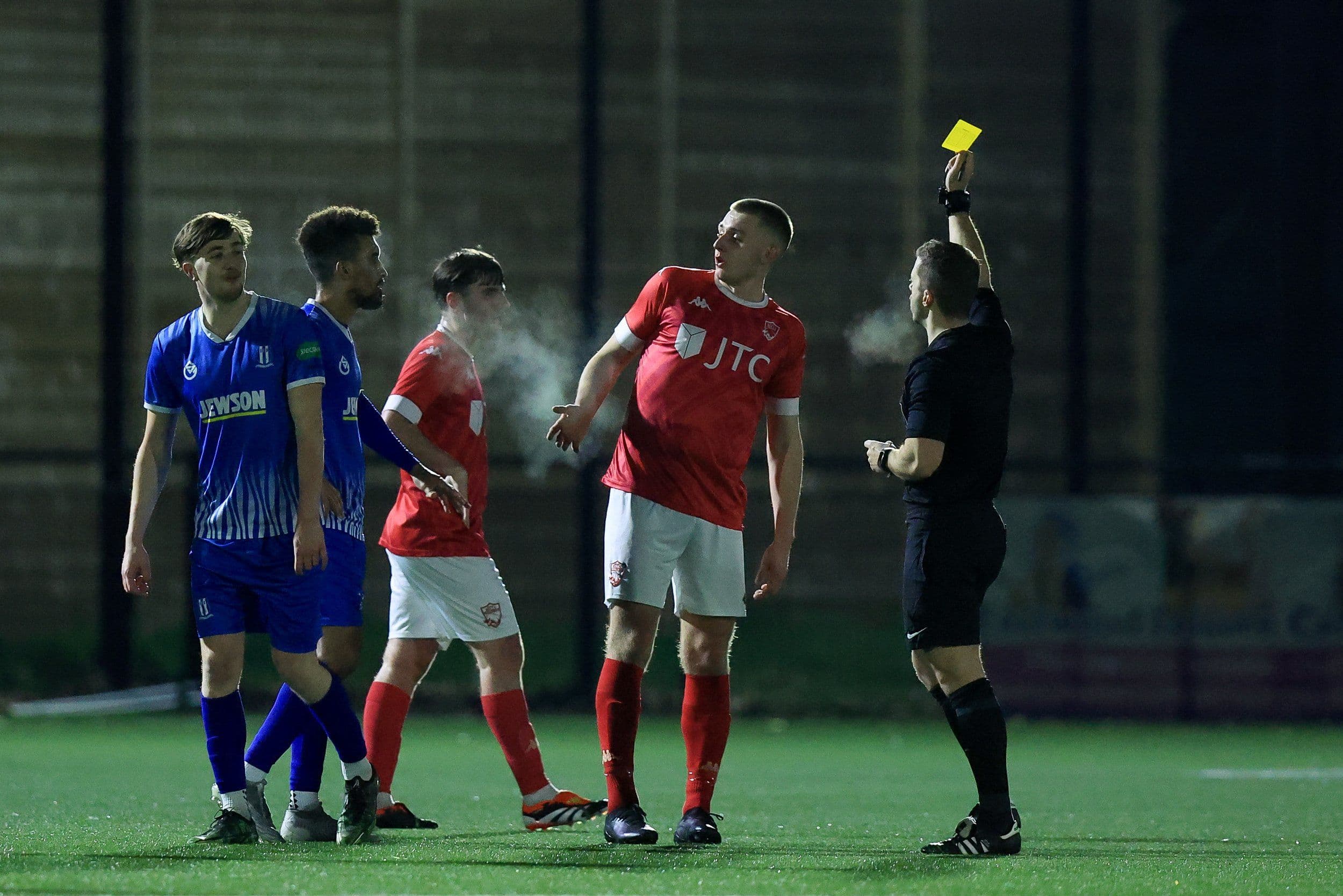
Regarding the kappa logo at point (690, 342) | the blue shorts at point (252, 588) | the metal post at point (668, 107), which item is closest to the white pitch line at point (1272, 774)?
the kappa logo at point (690, 342)

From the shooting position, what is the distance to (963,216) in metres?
5.20

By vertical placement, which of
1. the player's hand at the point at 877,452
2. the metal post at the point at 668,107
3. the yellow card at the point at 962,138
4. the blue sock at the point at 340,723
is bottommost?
the blue sock at the point at 340,723

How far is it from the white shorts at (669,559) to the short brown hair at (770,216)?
88 centimetres

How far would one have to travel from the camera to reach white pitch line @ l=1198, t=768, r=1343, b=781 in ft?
25.9

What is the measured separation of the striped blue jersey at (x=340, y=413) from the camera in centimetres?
510

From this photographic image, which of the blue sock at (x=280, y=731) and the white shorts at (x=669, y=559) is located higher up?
the white shorts at (x=669, y=559)

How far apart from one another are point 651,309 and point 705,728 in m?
1.24

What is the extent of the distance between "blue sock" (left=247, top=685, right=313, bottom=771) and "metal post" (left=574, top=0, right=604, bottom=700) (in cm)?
660

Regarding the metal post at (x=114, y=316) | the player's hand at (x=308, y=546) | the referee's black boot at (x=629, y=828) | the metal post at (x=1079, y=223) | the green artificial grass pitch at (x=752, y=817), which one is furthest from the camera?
the metal post at (x=1079, y=223)

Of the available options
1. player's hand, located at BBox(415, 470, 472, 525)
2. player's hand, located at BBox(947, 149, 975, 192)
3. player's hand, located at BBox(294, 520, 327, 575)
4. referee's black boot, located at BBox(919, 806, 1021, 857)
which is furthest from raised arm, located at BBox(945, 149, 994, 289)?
player's hand, located at BBox(294, 520, 327, 575)

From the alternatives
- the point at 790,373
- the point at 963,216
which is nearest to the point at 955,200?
the point at 963,216

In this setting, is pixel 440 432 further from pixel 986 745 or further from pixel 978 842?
pixel 978 842

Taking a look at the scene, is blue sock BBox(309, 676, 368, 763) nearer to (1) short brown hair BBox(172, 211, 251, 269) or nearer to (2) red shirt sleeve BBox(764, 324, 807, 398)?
(1) short brown hair BBox(172, 211, 251, 269)

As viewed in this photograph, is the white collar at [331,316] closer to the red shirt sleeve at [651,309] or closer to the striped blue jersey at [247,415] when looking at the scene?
the striped blue jersey at [247,415]
